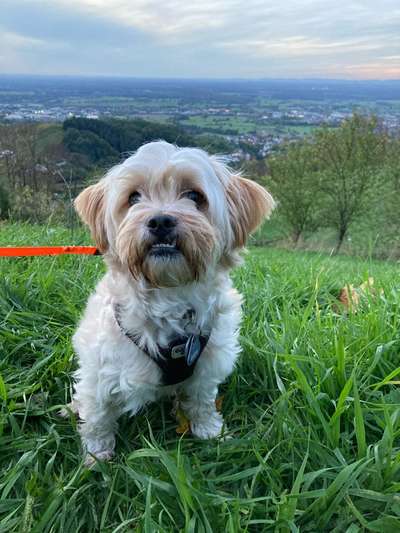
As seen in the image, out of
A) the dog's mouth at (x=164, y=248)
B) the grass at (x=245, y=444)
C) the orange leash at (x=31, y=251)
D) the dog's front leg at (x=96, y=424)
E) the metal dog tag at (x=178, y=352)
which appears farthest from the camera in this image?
the orange leash at (x=31, y=251)

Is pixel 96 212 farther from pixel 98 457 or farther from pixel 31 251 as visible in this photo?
pixel 98 457

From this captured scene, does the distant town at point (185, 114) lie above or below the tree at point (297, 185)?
above

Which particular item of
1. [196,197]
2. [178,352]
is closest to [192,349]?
[178,352]

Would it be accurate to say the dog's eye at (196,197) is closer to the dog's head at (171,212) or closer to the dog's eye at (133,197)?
the dog's head at (171,212)

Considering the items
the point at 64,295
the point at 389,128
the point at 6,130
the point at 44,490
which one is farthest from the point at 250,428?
Result: the point at 389,128

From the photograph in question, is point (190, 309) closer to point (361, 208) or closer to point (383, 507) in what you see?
point (383, 507)

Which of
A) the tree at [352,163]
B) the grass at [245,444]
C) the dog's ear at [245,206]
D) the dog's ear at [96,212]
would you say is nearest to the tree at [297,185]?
the tree at [352,163]
